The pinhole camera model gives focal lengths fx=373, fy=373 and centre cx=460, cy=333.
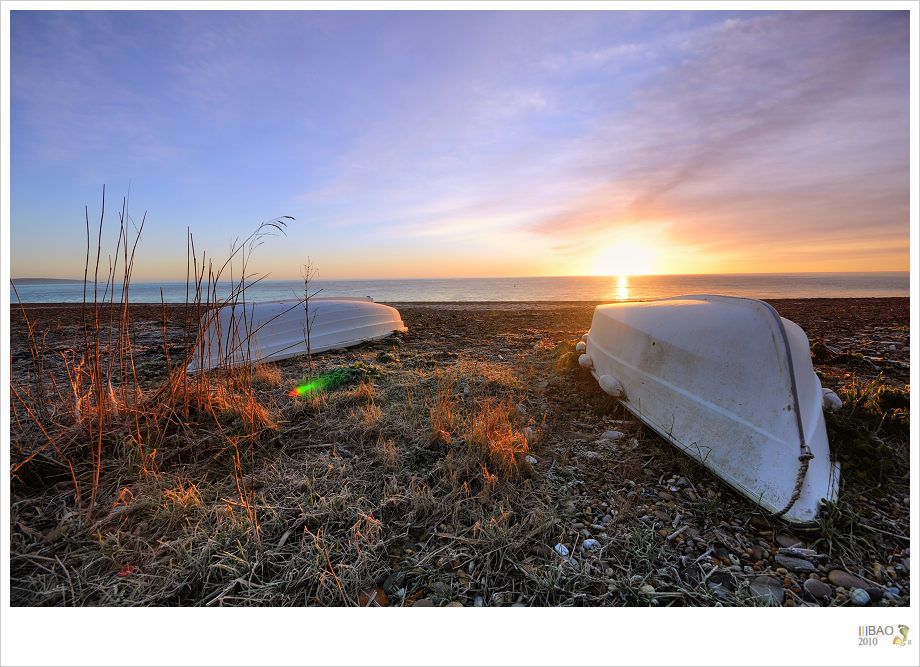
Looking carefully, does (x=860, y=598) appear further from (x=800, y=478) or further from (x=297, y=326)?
(x=297, y=326)

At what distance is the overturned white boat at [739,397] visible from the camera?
6.39ft

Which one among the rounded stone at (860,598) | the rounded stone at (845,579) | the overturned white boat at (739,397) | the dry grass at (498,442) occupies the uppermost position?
the overturned white boat at (739,397)

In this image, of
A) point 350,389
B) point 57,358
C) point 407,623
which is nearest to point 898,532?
point 407,623

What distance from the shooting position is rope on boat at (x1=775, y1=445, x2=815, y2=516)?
1852mm

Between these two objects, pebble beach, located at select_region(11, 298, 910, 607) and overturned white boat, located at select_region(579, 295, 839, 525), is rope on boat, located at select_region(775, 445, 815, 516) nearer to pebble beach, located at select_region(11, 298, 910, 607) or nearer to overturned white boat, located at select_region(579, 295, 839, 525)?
overturned white boat, located at select_region(579, 295, 839, 525)

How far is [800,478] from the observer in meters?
1.87

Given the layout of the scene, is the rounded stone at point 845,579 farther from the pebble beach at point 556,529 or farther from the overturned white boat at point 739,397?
the overturned white boat at point 739,397

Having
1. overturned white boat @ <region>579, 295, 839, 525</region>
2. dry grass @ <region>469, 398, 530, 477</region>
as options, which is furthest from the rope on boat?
dry grass @ <region>469, 398, 530, 477</region>

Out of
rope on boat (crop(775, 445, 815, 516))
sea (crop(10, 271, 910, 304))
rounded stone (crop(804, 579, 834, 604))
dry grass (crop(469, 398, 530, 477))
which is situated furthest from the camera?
sea (crop(10, 271, 910, 304))

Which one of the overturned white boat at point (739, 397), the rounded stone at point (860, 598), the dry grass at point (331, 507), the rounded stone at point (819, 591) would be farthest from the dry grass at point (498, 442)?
the rounded stone at point (860, 598)

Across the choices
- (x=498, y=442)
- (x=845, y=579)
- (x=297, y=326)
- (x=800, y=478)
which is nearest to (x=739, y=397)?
(x=800, y=478)

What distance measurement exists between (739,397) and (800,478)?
1.68 ft

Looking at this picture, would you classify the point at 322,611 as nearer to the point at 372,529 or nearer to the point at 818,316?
the point at 372,529

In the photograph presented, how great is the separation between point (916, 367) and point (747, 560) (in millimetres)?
1256
